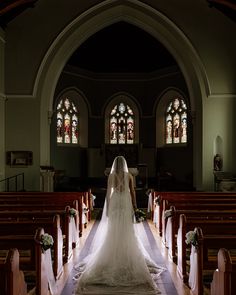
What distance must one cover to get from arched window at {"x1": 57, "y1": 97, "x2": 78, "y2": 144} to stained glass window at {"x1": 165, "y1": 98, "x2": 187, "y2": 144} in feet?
18.6

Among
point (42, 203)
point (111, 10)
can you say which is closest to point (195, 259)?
point (42, 203)

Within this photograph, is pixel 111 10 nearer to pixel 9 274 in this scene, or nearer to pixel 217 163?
pixel 217 163

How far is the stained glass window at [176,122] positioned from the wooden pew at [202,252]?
60.5 ft

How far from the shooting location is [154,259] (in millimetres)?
7719

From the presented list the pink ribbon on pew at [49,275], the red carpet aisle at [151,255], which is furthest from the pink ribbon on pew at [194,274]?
the pink ribbon on pew at [49,275]

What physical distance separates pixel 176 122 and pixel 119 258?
18.8 metres

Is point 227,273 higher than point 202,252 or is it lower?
Result: higher

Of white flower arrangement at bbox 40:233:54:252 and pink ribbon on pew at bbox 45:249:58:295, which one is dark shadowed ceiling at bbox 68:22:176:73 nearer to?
pink ribbon on pew at bbox 45:249:58:295

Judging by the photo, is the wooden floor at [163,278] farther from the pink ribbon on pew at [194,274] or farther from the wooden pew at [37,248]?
the wooden pew at [37,248]

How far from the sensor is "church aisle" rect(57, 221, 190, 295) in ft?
19.2

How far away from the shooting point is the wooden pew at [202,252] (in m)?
5.13

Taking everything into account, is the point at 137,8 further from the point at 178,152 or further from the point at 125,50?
the point at 178,152

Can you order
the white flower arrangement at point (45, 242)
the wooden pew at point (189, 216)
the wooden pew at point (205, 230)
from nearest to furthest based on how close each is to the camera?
the white flower arrangement at point (45, 242), the wooden pew at point (205, 230), the wooden pew at point (189, 216)

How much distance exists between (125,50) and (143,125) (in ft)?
15.6
